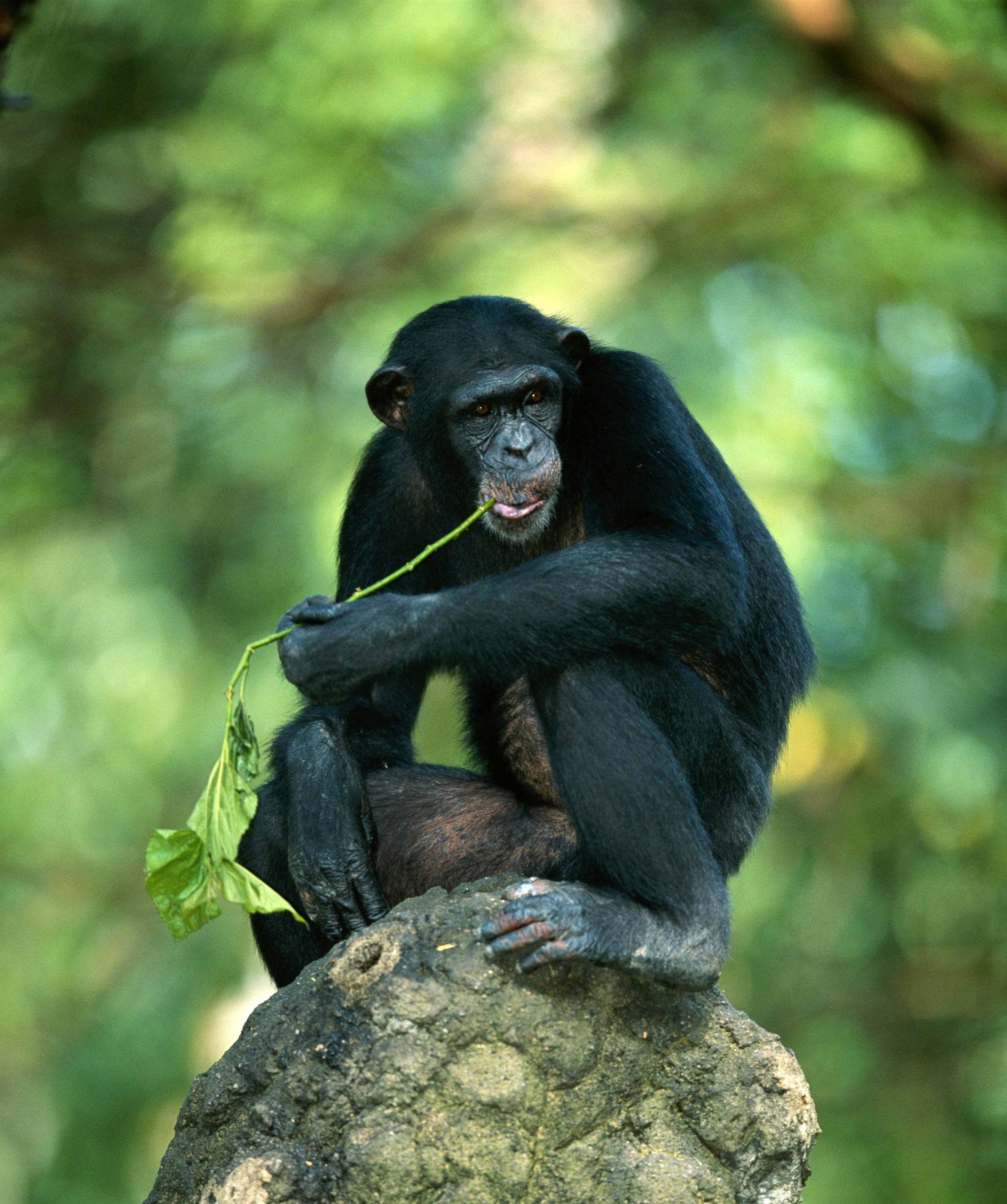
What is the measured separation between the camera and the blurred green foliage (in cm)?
1037

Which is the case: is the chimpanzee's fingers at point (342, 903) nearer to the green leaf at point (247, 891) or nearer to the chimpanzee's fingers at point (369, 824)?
Result: the chimpanzee's fingers at point (369, 824)

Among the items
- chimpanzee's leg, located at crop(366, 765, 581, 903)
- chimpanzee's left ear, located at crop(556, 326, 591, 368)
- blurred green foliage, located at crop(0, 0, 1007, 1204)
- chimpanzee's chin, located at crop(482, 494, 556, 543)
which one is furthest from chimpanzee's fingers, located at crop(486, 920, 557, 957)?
blurred green foliage, located at crop(0, 0, 1007, 1204)

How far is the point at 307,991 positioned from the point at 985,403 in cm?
944

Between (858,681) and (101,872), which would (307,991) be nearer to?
(858,681)

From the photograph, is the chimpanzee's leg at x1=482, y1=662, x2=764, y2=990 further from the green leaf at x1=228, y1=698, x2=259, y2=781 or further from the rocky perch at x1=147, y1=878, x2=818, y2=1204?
the green leaf at x1=228, y1=698, x2=259, y2=781

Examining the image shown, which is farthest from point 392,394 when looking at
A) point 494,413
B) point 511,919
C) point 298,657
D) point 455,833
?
point 511,919

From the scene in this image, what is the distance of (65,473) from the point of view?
11570mm

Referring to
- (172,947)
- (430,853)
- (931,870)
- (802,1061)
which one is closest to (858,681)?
(931,870)

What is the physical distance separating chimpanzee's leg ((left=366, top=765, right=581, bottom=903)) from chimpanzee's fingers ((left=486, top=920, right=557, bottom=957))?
71 centimetres

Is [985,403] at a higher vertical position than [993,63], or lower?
lower

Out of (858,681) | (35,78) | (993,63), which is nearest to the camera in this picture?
(35,78)

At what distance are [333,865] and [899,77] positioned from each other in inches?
253

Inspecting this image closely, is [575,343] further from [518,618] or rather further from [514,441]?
[518,618]

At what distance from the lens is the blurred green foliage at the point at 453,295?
10.4 meters
